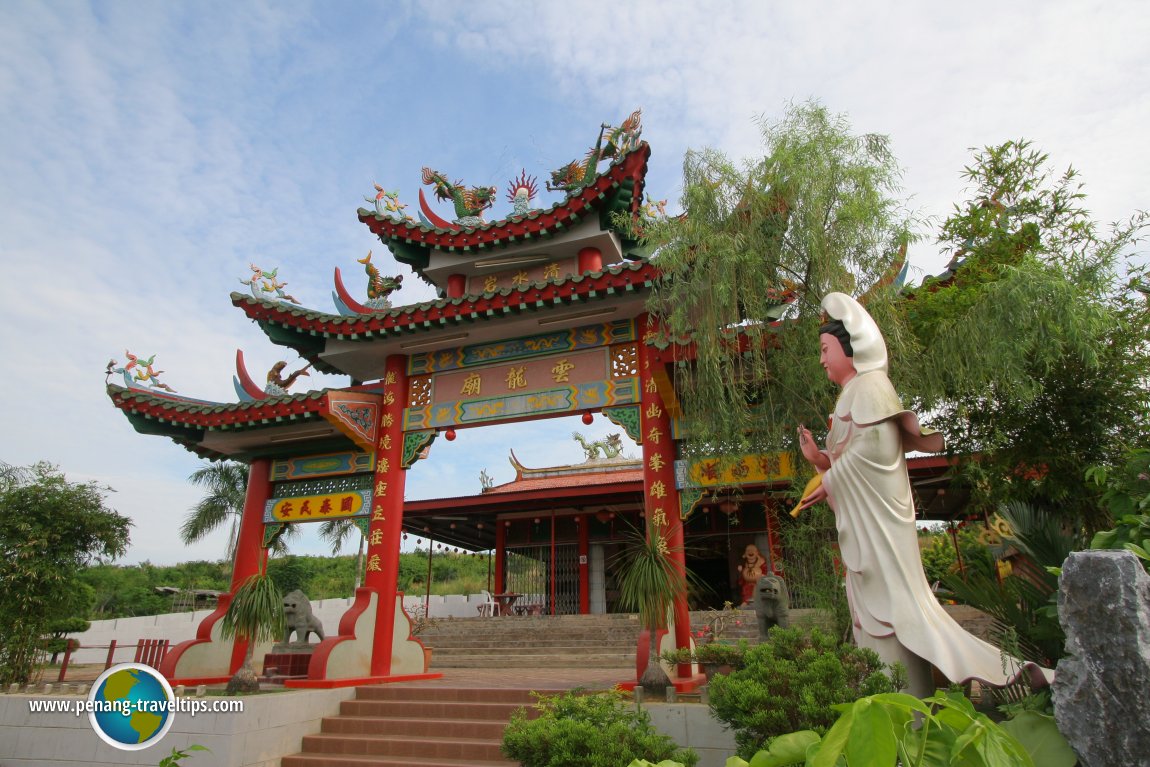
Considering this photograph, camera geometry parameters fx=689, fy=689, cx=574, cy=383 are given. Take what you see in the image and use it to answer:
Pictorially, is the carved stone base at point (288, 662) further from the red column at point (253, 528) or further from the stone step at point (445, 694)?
the stone step at point (445, 694)

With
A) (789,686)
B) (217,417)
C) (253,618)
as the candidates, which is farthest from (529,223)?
(789,686)

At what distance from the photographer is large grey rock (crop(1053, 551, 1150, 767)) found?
1730 mm

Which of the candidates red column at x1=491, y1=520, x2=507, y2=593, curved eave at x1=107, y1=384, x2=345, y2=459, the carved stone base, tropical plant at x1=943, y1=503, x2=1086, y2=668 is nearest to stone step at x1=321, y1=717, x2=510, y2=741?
the carved stone base

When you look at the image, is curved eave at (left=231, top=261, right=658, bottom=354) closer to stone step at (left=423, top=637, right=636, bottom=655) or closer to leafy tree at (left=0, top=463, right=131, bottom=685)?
leafy tree at (left=0, top=463, right=131, bottom=685)

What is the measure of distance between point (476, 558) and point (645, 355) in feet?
121

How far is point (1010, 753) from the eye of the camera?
2.98 feet

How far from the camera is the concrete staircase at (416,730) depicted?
6266 millimetres

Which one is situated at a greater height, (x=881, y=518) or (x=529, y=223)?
(x=529, y=223)

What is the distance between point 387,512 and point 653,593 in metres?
4.33

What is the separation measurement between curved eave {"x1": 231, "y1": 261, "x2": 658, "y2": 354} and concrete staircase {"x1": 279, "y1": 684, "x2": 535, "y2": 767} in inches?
171

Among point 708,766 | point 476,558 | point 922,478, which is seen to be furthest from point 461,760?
point 476,558

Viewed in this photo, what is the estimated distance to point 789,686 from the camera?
152 inches

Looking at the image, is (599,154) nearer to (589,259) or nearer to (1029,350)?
(589,259)

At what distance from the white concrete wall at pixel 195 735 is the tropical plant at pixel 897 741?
6.69 metres
